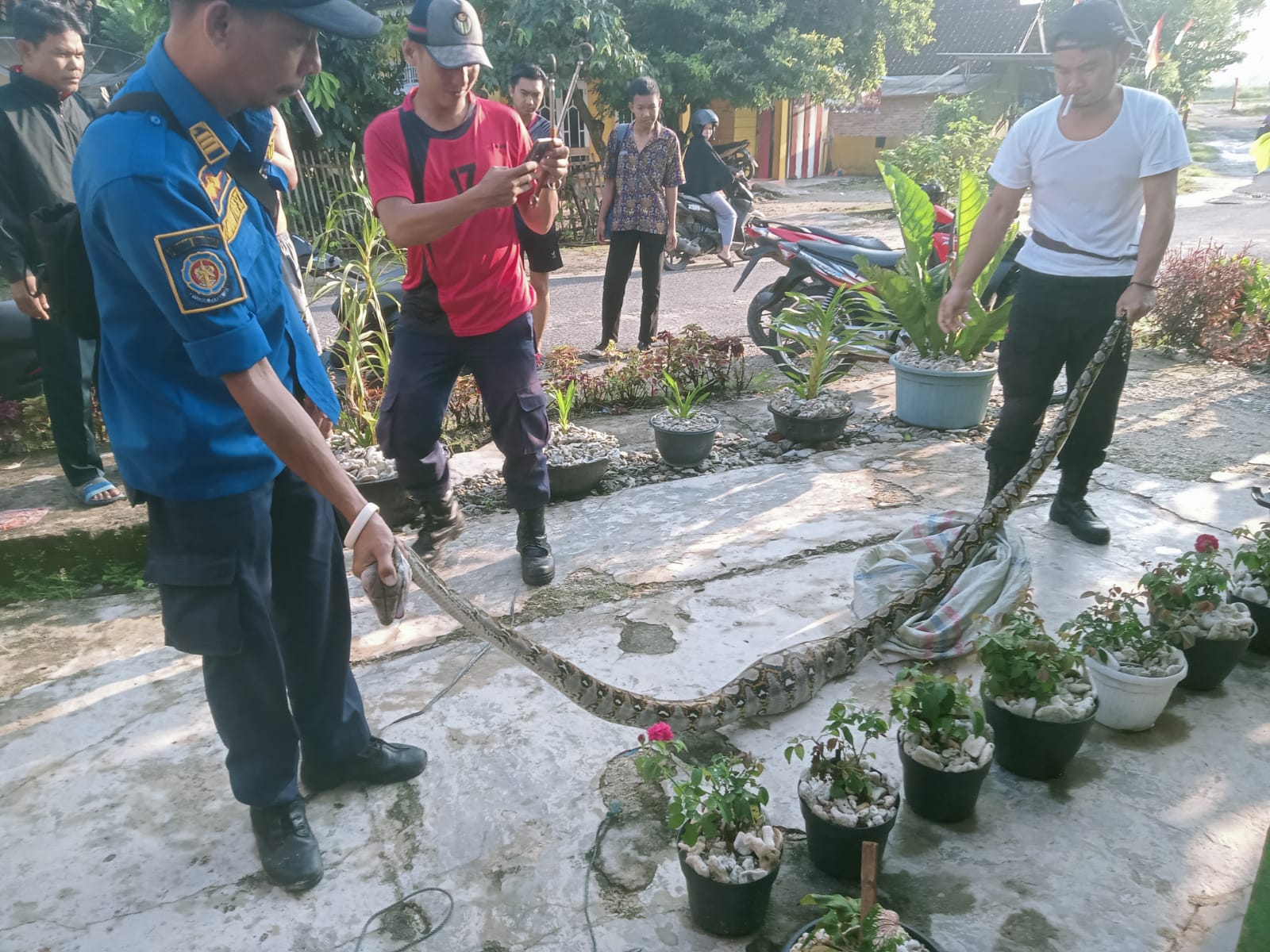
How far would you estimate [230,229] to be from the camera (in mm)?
2016

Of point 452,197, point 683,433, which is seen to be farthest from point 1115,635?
point 452,197

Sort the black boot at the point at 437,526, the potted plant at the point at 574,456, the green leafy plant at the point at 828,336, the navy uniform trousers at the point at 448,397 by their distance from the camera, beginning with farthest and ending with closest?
1. the green leafy plant at the point at 828,336
2. the potted plant at the point at 574,456
3. the black boot at the point at 437,526
4. the navy uniform trousers at the point at 448,397

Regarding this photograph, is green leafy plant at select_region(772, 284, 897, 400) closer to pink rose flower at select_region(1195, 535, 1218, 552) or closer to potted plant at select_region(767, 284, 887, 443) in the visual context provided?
potted plant at select_region(767, 284, 887, 443)

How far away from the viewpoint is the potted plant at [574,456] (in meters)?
4.88

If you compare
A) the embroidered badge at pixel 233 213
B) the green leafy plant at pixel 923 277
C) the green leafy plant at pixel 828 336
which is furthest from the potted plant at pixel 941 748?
the green leafy plant at pixel 923 277

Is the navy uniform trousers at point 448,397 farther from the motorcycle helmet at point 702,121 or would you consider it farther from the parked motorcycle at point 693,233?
the motorcycle helmet at point 702,121

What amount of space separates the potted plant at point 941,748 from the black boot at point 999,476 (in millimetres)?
1947

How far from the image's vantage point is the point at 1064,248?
3920 millimetres

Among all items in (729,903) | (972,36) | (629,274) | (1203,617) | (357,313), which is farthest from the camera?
(972,36)

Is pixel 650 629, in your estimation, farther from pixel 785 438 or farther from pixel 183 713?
pixel 785 438

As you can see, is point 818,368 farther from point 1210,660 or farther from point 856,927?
point 856,927

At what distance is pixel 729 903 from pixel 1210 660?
6.95 feet

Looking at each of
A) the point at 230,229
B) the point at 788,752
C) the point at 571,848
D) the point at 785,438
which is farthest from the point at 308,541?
the point at 785,438

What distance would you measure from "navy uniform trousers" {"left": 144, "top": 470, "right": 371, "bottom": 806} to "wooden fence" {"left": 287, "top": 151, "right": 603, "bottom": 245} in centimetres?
1111
